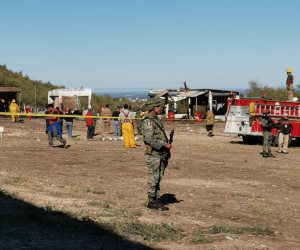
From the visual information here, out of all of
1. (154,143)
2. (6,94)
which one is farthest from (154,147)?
(6,94)

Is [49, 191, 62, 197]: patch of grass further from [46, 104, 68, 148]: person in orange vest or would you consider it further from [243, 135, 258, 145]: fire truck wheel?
[243, 135, 258, 145]: fire truck wheel

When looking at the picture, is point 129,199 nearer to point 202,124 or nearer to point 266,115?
point 266,115

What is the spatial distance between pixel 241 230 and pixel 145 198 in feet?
9.38

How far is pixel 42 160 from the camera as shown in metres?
17.3

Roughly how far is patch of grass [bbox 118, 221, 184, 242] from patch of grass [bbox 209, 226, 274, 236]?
0.59 meters

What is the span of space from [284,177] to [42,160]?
24.2 ft

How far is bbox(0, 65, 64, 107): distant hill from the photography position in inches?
2265

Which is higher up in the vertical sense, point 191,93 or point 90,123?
point 191,93

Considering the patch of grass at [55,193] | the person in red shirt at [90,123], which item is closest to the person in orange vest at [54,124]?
the person in red shirt at [90,123]

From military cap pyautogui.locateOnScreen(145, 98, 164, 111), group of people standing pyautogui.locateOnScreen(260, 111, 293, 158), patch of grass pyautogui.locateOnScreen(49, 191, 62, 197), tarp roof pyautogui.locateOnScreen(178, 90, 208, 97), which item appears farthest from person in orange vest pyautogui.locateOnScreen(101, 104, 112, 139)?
military cap pyautogui.locateOnScreen(145, 98, 164, 111)

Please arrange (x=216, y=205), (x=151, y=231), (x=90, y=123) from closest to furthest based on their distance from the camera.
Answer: (x=151, y=231) → (x=216, y=205) → (x=90, y=123)

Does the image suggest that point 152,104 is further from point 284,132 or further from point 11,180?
point 284,132

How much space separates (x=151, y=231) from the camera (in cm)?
845

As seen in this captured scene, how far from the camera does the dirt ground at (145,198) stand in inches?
318
